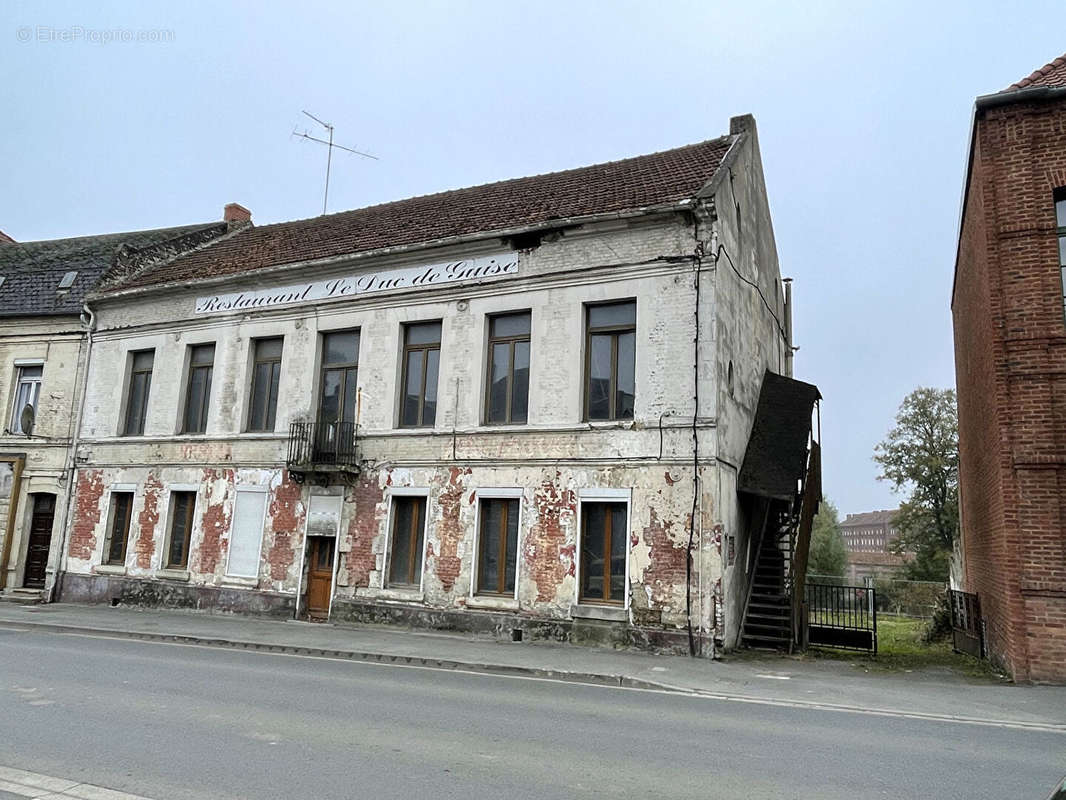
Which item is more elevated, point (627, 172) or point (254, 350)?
point (627, 172)

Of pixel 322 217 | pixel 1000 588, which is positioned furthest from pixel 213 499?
pixel 1000 588

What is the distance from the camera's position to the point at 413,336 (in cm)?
1748

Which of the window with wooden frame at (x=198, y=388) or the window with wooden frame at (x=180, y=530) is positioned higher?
the window with wooden frame at (x=198, y=388)

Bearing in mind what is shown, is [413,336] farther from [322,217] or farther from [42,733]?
[42,733]

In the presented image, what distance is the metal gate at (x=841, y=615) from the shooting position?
49.4 ft

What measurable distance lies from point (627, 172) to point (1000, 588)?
11.4 meters

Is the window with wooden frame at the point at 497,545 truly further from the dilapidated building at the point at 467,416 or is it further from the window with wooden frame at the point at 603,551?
the window with wooden frame at the point at 603,551

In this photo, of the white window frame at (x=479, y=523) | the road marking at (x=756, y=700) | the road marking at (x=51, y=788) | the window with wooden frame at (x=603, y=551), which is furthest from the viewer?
the white window frame at (x=479, y=523)

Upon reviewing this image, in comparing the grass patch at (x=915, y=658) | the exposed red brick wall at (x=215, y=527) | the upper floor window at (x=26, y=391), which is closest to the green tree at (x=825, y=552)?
the grass patch at (x=915, y=658)

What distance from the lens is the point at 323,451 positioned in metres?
17.1

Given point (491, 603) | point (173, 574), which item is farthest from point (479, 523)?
point (173, 574)

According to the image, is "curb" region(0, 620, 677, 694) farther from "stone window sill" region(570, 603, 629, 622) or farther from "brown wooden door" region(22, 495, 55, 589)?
"brown wooden door" region(22, 495, 55, 589)

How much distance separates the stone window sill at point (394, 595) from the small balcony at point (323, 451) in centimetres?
256

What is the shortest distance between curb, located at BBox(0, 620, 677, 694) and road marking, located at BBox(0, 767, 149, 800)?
267 inches
